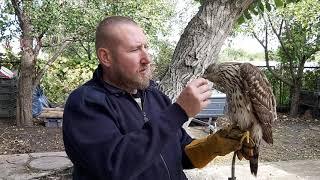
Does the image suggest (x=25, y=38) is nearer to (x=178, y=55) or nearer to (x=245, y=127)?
(x=178, y=55)

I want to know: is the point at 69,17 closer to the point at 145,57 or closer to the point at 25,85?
the point at 25,85

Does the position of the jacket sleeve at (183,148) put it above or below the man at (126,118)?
below

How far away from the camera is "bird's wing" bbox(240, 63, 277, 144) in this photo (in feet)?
8.00

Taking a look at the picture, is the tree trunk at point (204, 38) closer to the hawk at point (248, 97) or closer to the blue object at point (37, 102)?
the hawk at point (248, 97)

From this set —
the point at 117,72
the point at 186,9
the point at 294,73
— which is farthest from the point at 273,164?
the point at 186,9

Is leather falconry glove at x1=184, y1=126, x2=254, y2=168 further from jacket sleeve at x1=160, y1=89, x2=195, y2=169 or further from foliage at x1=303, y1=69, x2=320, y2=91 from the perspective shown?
foliage at x1=303, y1=69, x2=320, y2=91

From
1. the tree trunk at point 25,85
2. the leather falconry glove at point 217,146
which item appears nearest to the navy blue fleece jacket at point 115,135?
the leather falconry glove at point 217,146

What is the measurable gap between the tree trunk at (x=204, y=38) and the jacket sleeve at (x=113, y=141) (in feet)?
6.99

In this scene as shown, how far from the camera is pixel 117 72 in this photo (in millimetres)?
2047

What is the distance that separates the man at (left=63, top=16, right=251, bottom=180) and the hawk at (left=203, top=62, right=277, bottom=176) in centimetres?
19

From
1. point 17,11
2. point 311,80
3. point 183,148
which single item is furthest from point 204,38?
point 311,80

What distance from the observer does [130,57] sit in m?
2.00

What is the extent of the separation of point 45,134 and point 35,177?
115 inches

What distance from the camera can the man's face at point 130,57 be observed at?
6.57 feet
